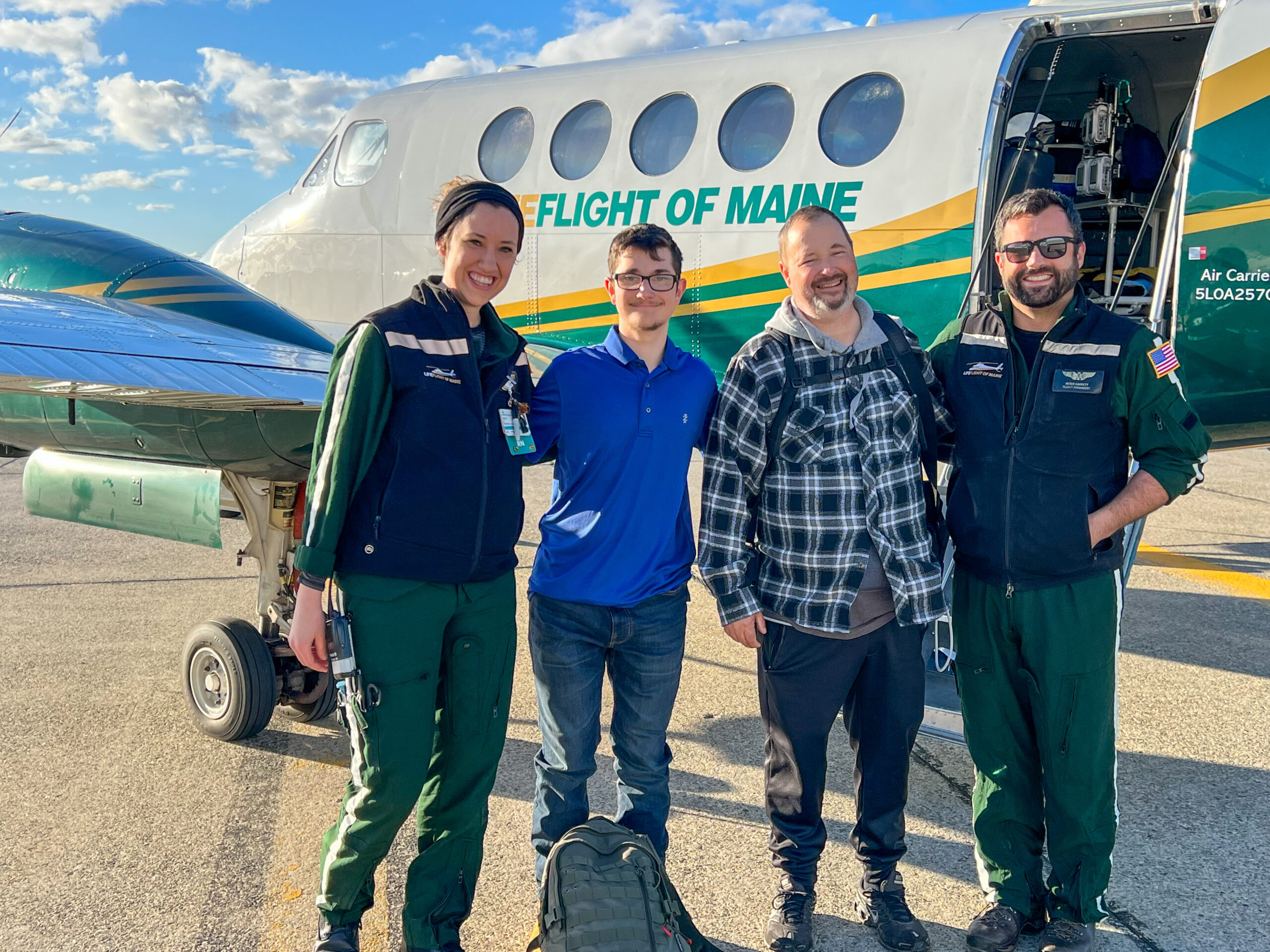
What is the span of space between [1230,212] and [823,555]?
131 inches

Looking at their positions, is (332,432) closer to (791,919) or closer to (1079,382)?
(791,919)

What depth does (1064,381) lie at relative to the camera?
10.1 ft

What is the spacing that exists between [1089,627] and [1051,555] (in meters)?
0.26

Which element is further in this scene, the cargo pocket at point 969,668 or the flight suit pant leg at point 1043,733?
the cargo pocket at point 969,668

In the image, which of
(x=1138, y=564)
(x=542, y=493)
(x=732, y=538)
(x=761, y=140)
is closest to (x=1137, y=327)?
(x=732, y=538)

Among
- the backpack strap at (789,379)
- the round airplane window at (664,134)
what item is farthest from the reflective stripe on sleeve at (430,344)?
the round airplane window at (664,134)

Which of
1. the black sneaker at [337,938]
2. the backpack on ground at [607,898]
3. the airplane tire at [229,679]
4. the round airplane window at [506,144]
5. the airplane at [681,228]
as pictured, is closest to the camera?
the backpack on ground at [607,898]

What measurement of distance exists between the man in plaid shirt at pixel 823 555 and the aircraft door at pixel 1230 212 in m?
2.60

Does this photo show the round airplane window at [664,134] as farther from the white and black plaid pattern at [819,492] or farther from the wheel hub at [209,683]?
the wheel hub at [209,683]

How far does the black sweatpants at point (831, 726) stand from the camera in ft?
10.1

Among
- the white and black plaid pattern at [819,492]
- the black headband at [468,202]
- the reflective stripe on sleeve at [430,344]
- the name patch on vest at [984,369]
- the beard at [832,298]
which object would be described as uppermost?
the black headband at [468,202]

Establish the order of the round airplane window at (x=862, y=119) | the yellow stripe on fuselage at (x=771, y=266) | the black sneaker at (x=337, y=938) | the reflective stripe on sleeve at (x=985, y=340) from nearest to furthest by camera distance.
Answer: the black sneaker at (x=337, y=938), the reflective stripe on sleeve at (x=985, y=340), the yellow stripe on fuselage at (x=771, y=266), the round airplane window at (x=862, y=119)

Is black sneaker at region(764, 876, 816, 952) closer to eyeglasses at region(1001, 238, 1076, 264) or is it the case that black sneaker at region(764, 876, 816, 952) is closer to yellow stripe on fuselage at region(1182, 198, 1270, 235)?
eyeglasses at region(1001, 238, 1076, 264)

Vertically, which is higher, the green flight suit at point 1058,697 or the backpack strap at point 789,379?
the backpack strap at point 789,379
